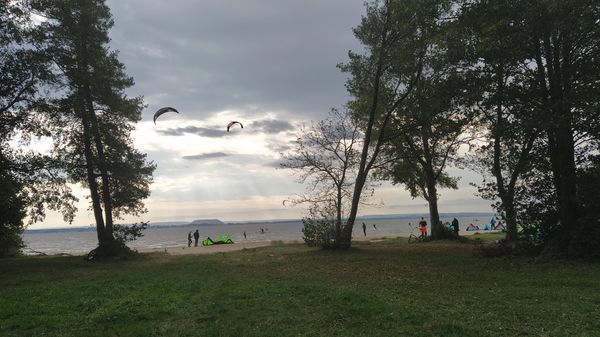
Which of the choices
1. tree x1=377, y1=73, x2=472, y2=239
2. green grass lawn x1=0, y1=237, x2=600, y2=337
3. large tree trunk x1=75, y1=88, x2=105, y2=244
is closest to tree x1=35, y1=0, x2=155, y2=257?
large tree trunk x1=75, y1=88, x2=105, y2=244

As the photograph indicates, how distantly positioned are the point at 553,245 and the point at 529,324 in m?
10.3

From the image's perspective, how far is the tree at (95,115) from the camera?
2358 centimetres

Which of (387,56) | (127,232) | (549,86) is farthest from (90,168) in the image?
(549,86)

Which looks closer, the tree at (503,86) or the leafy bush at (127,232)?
the tree at (503,86)

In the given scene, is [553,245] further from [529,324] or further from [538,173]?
[529,324]

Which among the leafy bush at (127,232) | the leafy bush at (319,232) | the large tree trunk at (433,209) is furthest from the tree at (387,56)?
the leafy bush at (127,232)

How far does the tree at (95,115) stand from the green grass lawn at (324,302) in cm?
881

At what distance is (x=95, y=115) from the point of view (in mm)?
25766

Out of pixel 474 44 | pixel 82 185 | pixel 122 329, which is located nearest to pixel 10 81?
pixel 82 185

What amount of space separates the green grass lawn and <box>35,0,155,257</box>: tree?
8.81m

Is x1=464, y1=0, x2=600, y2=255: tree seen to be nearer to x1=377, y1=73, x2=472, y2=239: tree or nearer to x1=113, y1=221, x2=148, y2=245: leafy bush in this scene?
x1=377, y1=73, x2=472, y2=239: tree

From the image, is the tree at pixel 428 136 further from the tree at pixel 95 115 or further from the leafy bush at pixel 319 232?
the tree at pixel 95 115

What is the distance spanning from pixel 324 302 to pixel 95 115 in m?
21.6

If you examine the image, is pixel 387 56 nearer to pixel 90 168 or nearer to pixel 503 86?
pixel 503 86
